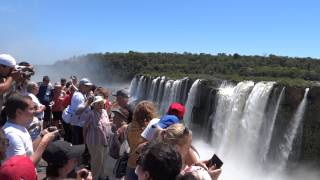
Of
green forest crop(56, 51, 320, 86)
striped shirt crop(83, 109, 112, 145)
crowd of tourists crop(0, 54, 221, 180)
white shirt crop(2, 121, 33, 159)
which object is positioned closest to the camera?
crowd of tourists crop(0, 54, 221, 180)

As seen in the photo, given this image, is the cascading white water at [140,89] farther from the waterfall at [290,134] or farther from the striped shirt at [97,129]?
the striped shirt at [97,129]

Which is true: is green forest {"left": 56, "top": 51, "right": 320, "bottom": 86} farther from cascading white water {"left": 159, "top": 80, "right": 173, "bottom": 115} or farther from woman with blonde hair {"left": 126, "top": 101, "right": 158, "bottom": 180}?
woman with blonde hair {"left": 126, "top": 101, "right": 158, "bottom": 180}

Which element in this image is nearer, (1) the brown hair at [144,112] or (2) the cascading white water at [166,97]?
(1) the brown hair at [144,112]

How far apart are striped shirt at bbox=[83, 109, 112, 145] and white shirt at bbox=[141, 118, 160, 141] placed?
2649 mm

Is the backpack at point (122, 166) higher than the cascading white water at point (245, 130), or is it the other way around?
the backpack at point (122, 166)

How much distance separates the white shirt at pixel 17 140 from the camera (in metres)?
4.55

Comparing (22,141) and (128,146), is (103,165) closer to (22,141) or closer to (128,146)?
(128,146)

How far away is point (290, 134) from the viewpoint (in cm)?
1986

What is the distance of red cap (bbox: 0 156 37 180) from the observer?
3.70 meters

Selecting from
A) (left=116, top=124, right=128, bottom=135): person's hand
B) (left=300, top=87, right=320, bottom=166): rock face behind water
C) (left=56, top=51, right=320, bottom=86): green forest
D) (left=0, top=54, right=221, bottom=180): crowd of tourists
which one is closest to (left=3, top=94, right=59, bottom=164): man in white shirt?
(left=0, top=54, right=221, bottom=180): crowd of tourists

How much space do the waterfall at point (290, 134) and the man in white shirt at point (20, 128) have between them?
16.0 metres

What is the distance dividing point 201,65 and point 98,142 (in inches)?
2142

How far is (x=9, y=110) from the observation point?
4723 millimetres

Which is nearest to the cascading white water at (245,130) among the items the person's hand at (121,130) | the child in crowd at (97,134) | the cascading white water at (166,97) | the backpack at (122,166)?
the cascading white water at (166,97)
